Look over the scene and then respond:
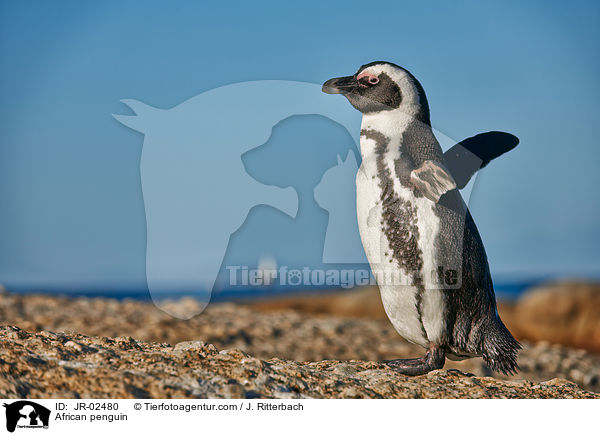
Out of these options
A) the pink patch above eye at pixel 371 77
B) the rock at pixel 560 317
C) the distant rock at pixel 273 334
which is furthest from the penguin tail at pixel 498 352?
the rock at pixel 560 317

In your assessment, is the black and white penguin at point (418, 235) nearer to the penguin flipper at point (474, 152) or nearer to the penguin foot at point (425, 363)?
the penguin foot at point (425, 363)

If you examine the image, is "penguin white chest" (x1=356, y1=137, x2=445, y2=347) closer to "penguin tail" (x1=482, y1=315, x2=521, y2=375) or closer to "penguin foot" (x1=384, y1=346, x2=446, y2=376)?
"penguin foot" (x1=384, y1=346, x2=446, y2=376)

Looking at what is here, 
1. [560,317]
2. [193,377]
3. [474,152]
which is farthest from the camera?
[560,317]

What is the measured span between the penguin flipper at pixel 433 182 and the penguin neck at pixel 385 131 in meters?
0.15

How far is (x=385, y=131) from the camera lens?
2215mm

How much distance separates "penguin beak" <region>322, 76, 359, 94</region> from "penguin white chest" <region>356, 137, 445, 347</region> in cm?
31

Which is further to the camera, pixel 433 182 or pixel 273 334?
pixel 273 334

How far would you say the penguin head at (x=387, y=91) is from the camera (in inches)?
87.0

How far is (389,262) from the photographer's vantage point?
211 centimetres

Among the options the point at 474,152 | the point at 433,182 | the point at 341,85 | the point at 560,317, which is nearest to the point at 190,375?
the point at 433,182

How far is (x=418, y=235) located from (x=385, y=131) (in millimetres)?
418

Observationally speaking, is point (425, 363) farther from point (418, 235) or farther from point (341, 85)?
point (341, 85)

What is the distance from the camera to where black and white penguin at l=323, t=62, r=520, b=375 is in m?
2.07
